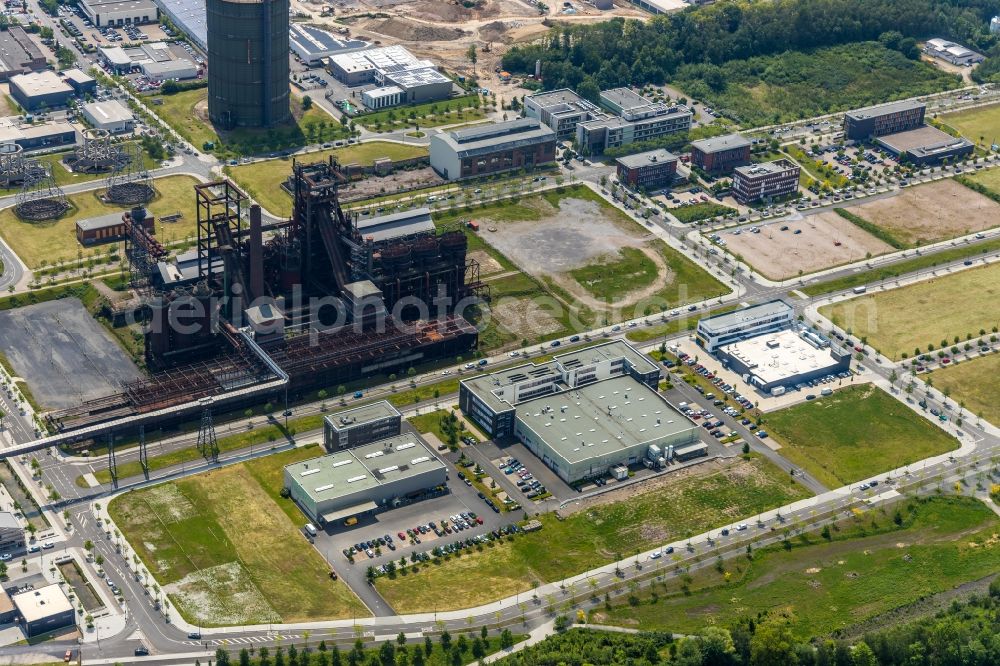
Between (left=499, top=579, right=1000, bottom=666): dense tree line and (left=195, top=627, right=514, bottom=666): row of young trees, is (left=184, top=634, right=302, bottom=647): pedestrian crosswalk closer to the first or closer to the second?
(left=195, top=627, right=514, bottom=666): row of young trees

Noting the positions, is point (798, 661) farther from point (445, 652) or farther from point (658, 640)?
point (445, 652)

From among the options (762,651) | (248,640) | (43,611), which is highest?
(762,651)

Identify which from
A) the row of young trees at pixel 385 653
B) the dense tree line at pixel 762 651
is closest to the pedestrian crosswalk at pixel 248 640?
the row of young trees at pixel 385 653

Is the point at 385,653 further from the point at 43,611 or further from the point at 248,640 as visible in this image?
the point at 43,611

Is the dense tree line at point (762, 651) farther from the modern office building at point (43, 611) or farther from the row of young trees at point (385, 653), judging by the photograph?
the modern office building at point (43, 611)

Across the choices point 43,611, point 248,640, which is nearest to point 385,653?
point 248,640

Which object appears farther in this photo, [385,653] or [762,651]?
[762,651]

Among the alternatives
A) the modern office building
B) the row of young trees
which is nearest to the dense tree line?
the row of young trees
